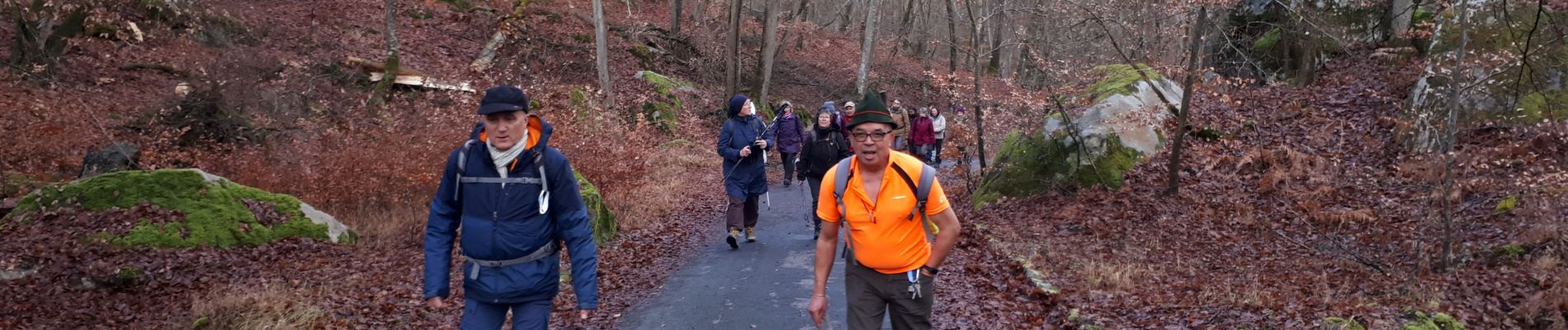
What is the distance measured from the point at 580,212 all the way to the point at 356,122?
452 inches

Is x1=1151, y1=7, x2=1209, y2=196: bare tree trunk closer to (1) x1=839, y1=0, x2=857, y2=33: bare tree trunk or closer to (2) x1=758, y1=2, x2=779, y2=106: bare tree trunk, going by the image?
(2) x1=758, y1=2, x2=779, y2=106: bare tree trunk

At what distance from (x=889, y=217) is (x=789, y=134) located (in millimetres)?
7450

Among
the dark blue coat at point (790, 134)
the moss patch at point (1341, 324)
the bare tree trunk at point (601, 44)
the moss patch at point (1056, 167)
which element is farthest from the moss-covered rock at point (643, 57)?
the moss patch at point (1341, 324)

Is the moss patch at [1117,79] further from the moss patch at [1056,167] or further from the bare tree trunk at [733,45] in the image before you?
the bare tree trunk at [733,45]

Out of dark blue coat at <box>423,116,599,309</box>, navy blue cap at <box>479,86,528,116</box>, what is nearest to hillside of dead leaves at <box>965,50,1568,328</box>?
dark blue coat at <box>423,116,599,309</box>

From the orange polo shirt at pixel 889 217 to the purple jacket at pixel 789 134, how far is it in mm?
6973

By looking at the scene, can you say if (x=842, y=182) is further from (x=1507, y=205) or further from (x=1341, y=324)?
(x=1507, y=205)

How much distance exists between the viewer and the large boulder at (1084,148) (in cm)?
1236

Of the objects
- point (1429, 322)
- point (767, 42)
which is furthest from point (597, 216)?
point (767, 42)

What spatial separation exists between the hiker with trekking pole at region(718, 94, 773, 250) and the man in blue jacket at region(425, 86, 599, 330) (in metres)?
5.63

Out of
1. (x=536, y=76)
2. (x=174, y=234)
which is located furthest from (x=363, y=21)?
(x=174, y=234)

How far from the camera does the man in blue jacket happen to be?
12.7ft

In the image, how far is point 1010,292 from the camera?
7797 mm

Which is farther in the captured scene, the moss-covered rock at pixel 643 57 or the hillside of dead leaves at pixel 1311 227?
the moss-covered rock at pixel 643 57
